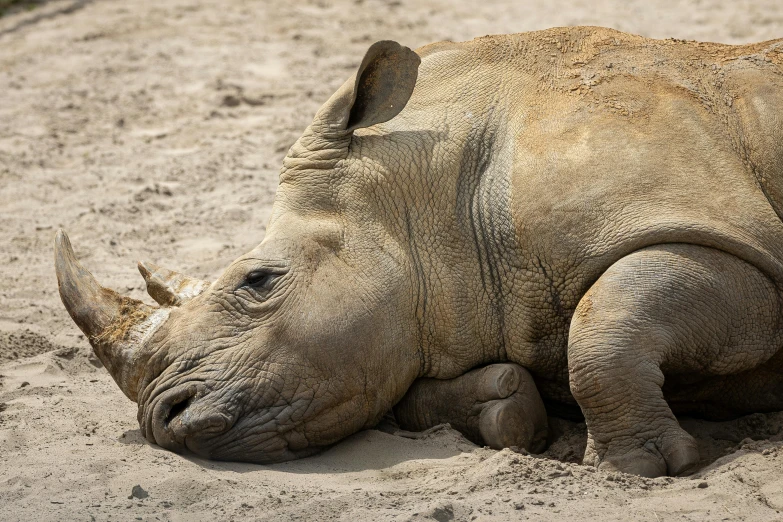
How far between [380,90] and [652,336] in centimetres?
155

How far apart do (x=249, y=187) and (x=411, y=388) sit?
349cm

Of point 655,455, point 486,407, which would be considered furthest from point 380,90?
point 655,455

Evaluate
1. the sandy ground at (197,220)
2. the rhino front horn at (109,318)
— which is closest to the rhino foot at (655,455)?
the sandy ground at (197,220)

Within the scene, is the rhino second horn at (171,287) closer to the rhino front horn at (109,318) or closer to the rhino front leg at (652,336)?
the rhino front horn at (109,318)

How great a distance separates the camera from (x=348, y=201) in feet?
16.3

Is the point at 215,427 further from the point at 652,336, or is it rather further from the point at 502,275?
the point at 652,336

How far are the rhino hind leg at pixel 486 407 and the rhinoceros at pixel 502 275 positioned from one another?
0.04 ft

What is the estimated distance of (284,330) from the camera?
15.4ft

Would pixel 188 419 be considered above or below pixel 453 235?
below

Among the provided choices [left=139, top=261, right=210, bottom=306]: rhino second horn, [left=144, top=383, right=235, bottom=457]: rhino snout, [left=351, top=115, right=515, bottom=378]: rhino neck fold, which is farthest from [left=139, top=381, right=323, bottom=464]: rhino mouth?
[left=351, top=115, right=515, bottom=378]: rhino neck fold

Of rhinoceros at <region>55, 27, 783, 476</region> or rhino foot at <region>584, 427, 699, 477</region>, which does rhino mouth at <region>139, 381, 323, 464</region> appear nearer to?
rhinoceros at <region>55, 27, 783, 476</region>

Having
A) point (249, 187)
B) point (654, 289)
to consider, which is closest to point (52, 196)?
point (249, 187)

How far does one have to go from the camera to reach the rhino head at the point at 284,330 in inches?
183

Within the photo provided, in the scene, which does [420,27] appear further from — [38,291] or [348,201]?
[348,201]
